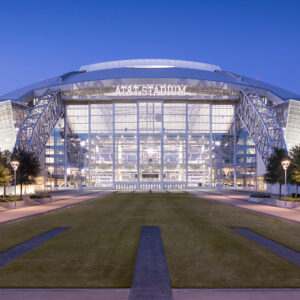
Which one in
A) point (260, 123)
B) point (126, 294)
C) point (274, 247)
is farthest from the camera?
point (260, 123)

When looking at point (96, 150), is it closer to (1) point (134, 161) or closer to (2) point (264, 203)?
(1) point (134, 161)

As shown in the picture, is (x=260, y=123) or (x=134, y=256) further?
(x=260, y=123)

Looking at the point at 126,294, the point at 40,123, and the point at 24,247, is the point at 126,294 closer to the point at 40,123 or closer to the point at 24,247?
the point at 24,247

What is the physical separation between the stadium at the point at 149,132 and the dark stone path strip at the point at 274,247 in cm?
6957

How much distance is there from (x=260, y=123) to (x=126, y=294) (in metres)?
75.7

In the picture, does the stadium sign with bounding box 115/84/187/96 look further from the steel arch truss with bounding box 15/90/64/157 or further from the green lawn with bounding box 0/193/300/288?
the green lawn with bounding box 0/193/300/288

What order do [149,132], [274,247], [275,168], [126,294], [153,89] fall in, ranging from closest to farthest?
1. [126,294]
2. [274,247]
3. [275,168]
4. [153,89]
5. [149,132]

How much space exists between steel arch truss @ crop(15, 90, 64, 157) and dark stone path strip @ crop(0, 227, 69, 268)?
5921cm

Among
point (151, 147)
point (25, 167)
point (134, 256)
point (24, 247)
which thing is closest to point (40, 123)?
point (151, 147)

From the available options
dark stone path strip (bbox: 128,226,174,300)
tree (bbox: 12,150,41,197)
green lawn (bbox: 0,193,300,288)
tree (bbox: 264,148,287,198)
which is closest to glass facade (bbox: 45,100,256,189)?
tree (bbox: 264,148,287,198)

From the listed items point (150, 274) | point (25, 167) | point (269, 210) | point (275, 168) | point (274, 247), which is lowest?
point (269, 210)

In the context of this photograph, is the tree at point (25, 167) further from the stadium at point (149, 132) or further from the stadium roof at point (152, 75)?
the stadium at point (149, 132)

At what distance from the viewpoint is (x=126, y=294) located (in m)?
8.33

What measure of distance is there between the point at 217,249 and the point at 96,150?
3173 inches
